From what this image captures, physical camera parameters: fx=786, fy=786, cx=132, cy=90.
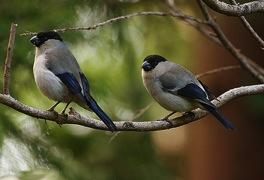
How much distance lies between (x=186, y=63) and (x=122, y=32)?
1652mm

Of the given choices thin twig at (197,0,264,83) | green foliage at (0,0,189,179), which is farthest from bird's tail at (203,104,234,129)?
green foliage at (0,0,189,179)

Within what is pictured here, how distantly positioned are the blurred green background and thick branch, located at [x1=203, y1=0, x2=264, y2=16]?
107 cm

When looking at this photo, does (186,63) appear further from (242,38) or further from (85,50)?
(85,50)

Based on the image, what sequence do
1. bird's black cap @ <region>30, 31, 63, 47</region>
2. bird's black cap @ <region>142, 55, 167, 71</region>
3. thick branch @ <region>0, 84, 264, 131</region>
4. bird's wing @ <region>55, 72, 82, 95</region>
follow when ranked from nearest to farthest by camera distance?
thick branch @ <region>0, 84, 264, 131</region> → bird's wing @ <region>55, 72, 82, 95</region> → bird's black cap @ <region>30, 31, 63, 47</region> → bird's black cap @ <region>142, 55, 167, 71</region>

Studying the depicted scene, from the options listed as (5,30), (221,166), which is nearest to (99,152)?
(221,166)

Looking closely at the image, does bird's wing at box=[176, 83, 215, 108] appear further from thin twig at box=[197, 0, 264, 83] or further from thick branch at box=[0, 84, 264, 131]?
thin twig at box=[197, 0, 264, 83]

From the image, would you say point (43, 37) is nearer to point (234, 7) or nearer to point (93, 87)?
point (93, 87)

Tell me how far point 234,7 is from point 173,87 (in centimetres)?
111

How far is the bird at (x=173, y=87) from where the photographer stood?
13.5 feet

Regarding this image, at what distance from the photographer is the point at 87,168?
6.02 metres

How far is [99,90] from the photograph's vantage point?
515cm

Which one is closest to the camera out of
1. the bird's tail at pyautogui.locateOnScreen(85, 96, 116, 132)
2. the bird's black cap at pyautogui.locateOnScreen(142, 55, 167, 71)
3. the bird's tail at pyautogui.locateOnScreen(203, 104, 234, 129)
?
the bird's tail at pyautogui.locateOnScreen(85, 96, 116, 132)

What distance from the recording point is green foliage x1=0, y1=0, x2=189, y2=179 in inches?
191

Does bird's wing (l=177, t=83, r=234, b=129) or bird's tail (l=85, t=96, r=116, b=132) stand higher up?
bird's tail (l=85, t=96, r=116, b=132)
